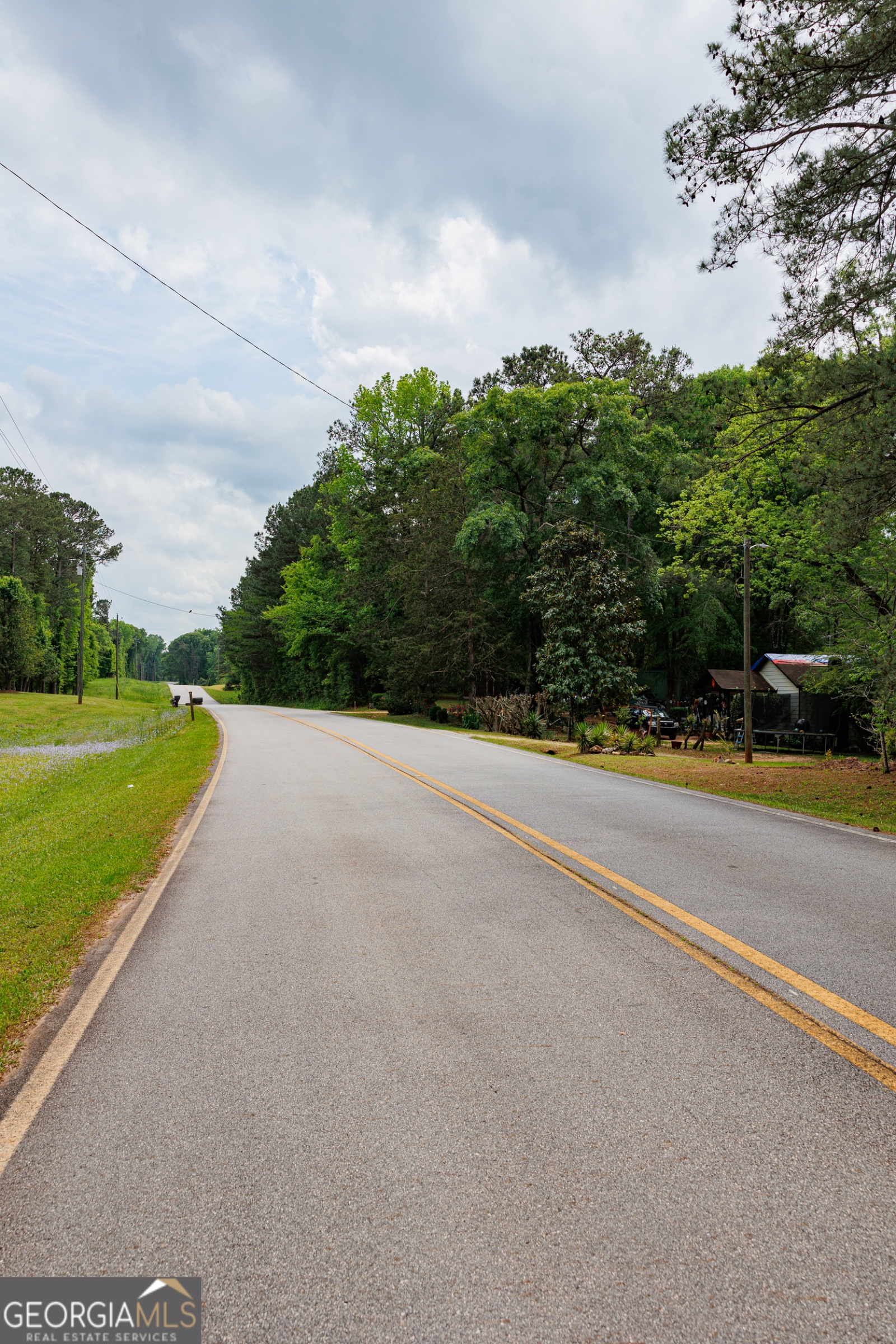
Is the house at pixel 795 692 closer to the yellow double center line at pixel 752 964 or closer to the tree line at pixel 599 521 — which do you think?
the tree line at pixel 599 521

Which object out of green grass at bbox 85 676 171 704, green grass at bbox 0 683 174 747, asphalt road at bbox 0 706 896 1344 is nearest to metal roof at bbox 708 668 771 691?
green grass at bbox 0 683 174 747

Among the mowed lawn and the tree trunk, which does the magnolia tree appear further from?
the mowed lawn

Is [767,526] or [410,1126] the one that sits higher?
[767,526]

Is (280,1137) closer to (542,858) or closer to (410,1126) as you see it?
(410,1126)

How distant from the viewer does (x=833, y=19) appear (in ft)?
27.8

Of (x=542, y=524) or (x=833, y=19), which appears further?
(x=542, y=524)

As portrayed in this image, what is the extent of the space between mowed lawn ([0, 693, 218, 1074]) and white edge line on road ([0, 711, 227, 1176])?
0.19m

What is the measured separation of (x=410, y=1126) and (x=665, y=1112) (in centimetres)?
96

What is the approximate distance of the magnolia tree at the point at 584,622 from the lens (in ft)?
98.6

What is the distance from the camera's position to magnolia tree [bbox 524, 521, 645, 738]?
30.1 m

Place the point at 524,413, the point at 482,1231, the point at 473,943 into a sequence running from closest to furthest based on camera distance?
1. the point at 482,1231
2. the point at 473,943
3. the point at 524,413

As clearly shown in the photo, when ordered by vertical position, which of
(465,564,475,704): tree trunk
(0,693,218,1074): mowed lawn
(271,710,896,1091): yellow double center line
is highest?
(465,564,475,704): tree trunk

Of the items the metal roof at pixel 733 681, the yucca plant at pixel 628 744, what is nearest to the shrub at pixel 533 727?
the yucca plant at pixel 628 744

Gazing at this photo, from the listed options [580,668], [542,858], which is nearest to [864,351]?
[542,858]
